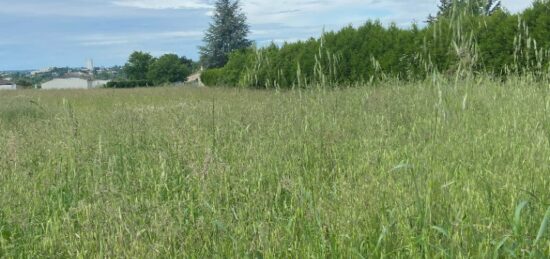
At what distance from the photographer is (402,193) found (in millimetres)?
1902

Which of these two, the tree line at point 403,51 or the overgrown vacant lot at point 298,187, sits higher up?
the tree line at point 403,51

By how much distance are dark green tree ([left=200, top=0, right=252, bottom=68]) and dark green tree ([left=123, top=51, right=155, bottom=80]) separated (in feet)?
93.4

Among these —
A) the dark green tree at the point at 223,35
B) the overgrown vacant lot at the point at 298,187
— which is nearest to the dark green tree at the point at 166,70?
the dark green tree at the point at 223,35

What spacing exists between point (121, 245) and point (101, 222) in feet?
1.09

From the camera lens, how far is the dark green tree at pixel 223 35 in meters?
40.2

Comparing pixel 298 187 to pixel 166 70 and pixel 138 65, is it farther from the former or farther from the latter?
pixel 138 65

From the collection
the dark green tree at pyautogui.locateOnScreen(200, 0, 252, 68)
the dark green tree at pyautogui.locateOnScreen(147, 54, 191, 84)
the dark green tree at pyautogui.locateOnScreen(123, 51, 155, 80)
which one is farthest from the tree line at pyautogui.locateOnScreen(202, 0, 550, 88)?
the dark green tree at pyautogui.locateOnScreen(123, 51, 155, 80)

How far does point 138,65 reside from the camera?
221 ft

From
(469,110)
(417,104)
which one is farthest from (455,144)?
(417,104)

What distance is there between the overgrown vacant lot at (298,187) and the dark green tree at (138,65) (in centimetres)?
6542

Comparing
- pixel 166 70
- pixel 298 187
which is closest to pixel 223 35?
pixel 166 70

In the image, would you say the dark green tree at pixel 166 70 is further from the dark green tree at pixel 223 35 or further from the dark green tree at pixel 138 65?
the dark green tree at pixel 223 35

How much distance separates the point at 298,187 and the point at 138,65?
69.1m

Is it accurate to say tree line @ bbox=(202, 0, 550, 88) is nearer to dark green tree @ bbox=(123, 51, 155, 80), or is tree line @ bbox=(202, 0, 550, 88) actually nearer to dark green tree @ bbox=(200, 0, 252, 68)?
dark green tree @ bbox=(200, 0, 252, 68)
